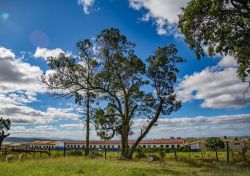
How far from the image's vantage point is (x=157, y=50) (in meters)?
31.8

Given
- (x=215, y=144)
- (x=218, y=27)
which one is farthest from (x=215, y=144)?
(x=218, y=27)

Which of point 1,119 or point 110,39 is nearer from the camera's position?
point 110,39

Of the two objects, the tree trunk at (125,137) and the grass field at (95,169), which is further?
the tree trunk at (125,137)

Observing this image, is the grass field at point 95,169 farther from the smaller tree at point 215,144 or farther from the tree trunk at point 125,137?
the smaller tree at point 215,144

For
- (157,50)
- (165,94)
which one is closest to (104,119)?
(165,94)

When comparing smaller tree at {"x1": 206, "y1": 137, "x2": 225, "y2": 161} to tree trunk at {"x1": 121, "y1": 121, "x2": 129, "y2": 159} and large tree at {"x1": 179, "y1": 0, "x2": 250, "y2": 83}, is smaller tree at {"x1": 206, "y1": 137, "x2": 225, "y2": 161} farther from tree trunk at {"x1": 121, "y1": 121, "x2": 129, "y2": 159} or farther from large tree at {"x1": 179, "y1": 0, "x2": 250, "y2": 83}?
large tree at {"x1": 179, "y1": 0, "x2": 250, "y2": 83}

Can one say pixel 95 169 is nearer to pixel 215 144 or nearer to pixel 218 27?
pixel 218 27

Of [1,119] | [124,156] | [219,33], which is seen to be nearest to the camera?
[219,33]

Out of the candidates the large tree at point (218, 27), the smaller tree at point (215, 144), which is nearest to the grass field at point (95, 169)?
the large tree at point (218, 27)

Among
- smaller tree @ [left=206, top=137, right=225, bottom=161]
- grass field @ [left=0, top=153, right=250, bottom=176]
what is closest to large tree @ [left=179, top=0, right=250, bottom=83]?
grass field @ [left=0, top=153, right=250, bottom=176]

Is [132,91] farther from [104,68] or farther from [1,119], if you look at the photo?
[1,119]

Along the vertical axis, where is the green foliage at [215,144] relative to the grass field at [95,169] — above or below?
below

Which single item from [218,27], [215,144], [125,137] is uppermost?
[218,27]

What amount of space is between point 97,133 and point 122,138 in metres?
3.08
